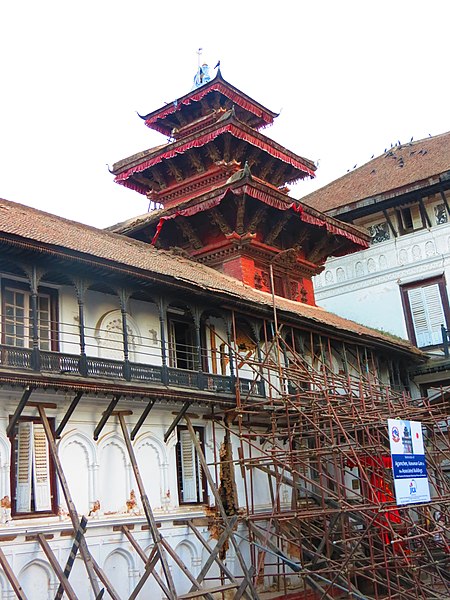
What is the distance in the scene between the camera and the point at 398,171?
3322 cm

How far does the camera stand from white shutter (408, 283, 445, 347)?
1171 inches

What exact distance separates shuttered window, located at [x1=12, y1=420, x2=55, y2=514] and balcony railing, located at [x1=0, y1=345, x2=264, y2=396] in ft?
4.28

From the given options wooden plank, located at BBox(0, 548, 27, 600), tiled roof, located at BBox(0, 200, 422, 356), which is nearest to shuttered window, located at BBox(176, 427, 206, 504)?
tiled roof, located at BBox(0, 200, 422, 356)

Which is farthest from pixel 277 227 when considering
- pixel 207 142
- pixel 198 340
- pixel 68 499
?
pixel 68 499

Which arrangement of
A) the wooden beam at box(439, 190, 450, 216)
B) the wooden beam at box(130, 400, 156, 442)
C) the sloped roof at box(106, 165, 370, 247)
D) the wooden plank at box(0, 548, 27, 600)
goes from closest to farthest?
the wooden plank at box(0, 548, 27, 600)
the wooden beam at box(130, 400, 156, 442)
the sloped roof at box(106, 165, 370, 247)
the wooden beam at box(439, 190, 450, 216)

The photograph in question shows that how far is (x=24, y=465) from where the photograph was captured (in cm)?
1508

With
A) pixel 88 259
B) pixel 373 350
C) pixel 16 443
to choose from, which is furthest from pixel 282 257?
pixel 16 443

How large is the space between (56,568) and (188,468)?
5.60 metres

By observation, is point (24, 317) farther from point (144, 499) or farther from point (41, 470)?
point (144, 499)

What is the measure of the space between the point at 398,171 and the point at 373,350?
1011 cm

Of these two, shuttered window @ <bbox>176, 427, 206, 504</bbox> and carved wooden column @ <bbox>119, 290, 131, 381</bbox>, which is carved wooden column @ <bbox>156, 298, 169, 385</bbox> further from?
shuttered window @ <bbox>176, 427, 206, 504</bbox>

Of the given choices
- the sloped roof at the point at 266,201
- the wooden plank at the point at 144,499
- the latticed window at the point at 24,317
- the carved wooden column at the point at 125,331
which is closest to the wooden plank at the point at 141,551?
the wooden plank at the point at 144,499

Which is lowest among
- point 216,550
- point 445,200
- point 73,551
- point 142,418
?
point 216,550

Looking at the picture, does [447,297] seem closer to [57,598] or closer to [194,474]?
[194,474]
